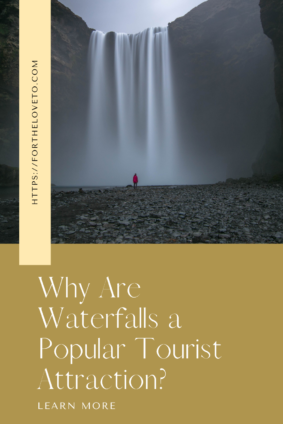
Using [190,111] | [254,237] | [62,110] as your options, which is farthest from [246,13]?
[254,237]

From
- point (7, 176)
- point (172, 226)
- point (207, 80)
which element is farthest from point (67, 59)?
point (172, 226)

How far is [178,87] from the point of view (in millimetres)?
49219

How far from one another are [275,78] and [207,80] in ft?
79.5

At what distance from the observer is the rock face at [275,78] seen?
20.6m

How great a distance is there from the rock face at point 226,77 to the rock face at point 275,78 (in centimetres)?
754

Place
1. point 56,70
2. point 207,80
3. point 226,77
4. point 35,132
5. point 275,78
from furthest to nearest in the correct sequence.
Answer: point 207,80, point 226,77, point 56,70, point 275,78, point 35,132

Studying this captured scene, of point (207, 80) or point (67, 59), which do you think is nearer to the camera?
point (67, 59)

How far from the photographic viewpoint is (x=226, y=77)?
143 feet

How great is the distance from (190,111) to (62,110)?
3071 cm

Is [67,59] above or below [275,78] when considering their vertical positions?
above

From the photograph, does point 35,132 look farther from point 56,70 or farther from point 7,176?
point 56,70

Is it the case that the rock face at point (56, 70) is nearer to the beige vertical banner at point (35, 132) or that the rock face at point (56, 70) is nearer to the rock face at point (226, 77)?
the rock face at point (226, 77)

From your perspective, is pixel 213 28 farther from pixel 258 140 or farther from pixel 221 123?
pixel 258 140

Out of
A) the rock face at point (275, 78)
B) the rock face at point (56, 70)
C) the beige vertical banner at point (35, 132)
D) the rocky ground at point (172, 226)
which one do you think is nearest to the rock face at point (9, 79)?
the rock face at point (56, 70)
